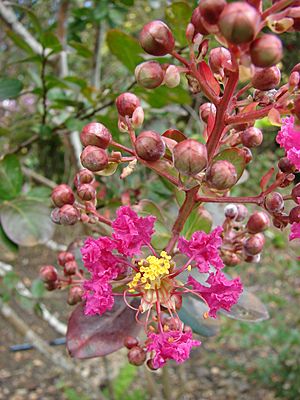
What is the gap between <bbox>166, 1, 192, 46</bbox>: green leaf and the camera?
1.09 m

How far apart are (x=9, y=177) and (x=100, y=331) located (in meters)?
0.55

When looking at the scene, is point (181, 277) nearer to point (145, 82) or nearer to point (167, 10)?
point (145, 82)

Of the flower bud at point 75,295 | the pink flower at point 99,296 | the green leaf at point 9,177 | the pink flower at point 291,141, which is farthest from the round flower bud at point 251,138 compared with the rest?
the green leaf at point 9,177

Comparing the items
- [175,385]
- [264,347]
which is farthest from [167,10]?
[264,347]

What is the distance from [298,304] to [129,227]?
111 inches

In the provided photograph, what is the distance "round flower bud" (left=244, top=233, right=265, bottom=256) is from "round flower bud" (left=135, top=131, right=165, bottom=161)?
254 mm

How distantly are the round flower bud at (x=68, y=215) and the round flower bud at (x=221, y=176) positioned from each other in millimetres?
248

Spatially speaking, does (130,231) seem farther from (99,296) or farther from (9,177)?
(9,177)

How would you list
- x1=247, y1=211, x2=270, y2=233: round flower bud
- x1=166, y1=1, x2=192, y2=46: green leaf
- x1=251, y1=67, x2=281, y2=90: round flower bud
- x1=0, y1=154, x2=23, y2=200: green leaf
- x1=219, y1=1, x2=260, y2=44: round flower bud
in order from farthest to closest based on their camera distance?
x1=0, y1=154, x2=23, y2=200: green leaf → x1=166, y1=1, x2=192, y2=46: green leaf → x1=247, y1=211, x2=270, y2=233: round flower bud → x1=251, y1=67, x2=281, y2=90: round flower bud → x1=219, y1=1, x2=260, y2=44: round flower bud

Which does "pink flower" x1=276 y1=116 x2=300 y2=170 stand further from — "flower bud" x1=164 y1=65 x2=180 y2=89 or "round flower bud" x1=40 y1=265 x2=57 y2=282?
"round flower bud" x1=40 y1=265 x2=57 y2=282

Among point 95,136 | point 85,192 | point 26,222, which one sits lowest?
point 26,222

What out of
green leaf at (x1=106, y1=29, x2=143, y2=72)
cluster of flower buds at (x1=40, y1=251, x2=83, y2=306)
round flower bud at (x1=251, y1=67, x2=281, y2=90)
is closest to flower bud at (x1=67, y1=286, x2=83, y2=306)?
cluster of flower buds at (x1=40, y1=251, x2=83, y2=306)

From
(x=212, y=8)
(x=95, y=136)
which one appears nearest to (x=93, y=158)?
(x=95, y=136)

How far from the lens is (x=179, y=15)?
44.1 inches
